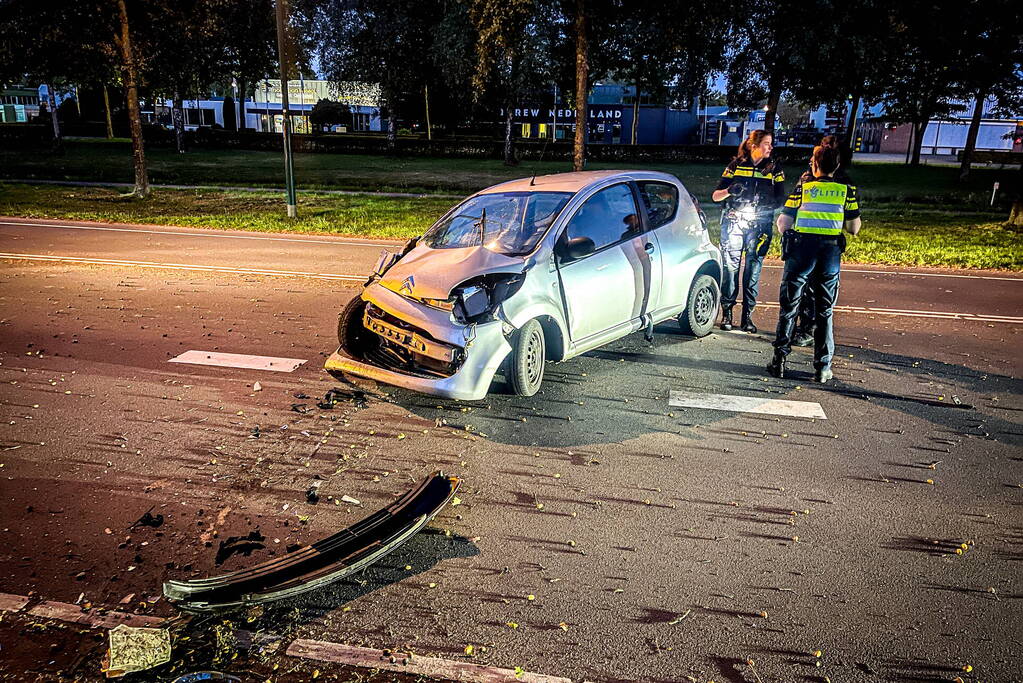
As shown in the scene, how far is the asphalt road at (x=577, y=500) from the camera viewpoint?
3287mm

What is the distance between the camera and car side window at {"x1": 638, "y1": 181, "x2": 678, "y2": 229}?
288 inches

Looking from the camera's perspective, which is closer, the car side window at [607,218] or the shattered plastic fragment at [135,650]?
the shattered plastic fragment at [135,650]

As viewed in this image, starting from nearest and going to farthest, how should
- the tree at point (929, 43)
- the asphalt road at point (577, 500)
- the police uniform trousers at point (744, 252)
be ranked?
the asphalt road at point (577, 500)
the police uniform trousers at point (744, 252)
the tree at point (929, 43)

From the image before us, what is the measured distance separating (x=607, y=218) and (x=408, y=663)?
4.61 m

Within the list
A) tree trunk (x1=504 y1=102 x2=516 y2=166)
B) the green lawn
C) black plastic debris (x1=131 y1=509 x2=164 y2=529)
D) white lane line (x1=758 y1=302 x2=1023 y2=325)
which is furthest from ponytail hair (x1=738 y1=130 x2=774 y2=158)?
tree trunk (x1=504 y1=102 x2=516 y2=166)

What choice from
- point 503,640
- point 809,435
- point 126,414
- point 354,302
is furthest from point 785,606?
point 126,414

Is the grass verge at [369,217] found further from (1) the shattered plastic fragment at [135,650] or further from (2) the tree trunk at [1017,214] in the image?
(1) the shattered plastic fragment at [135,650]

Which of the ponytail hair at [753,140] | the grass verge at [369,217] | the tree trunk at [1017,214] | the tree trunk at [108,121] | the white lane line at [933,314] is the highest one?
the tree trunk at [108,121]

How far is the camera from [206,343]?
769 cm

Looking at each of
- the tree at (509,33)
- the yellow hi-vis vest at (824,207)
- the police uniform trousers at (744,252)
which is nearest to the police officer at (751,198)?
the police uniform trousers at (744,252)

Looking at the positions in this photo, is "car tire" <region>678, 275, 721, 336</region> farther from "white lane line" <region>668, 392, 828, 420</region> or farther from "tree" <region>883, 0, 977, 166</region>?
"tree" <region>883, 0, 977, 166</region>

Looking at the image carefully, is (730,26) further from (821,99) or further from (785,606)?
(785,606)

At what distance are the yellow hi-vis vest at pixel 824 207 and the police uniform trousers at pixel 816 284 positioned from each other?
0.26 feet

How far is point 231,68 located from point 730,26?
2810 cm
